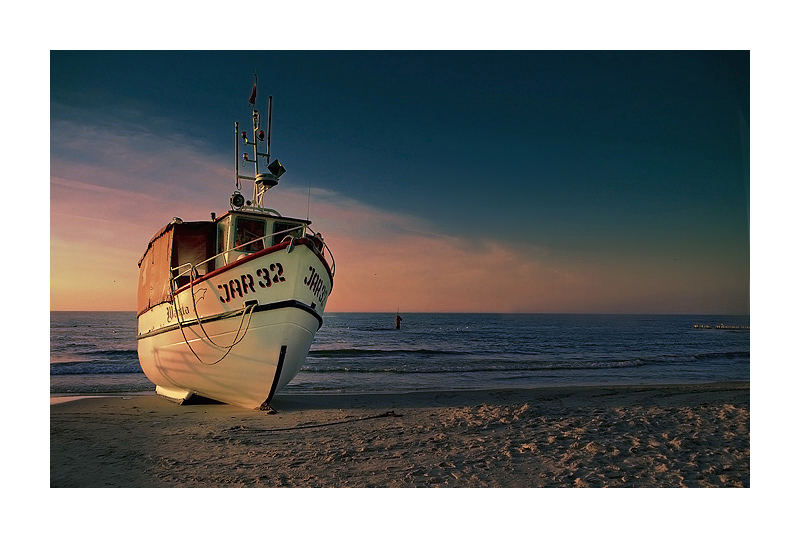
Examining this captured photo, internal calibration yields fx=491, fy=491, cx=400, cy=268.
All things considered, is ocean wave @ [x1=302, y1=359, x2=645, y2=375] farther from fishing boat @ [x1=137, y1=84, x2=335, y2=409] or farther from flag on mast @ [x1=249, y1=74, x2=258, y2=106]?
flag on mast @ [x1=249, y1=74, x2=258, y2=106]

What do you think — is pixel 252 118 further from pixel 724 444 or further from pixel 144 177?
pixel 724 444

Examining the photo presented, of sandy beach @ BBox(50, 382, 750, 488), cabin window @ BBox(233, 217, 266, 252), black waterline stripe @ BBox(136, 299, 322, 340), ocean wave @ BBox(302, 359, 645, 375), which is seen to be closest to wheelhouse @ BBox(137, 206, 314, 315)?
cabin window @ BBox(233, 217, 266, 252)

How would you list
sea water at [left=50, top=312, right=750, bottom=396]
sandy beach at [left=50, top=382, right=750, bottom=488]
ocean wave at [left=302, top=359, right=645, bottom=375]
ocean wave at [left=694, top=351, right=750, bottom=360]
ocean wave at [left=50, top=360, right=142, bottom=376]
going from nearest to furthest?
sandy beach at [left=50, top=382, right=750, bottom=488] → sea water at [left=50, top=312, right=750, bottom=396] → ocean wave at [left=50, top=360, right=142, bottom=376] → ocean wave at [left=302, top=359, right=645, bottom=375] → ocean wave at [left=694, top=351, right=750, bottom=360]

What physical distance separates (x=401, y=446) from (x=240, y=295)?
3.18 meters

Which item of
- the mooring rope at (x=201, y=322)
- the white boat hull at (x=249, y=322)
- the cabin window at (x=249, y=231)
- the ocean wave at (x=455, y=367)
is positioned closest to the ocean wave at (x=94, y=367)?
the ocean wave at (x=455, y=367)

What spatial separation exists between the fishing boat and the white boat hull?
0.01 meters

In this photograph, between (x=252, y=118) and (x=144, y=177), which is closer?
(x=144, y=177)

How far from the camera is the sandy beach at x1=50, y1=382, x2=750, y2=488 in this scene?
434 centimetres

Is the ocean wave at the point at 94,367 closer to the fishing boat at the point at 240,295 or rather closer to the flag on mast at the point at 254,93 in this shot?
the fishing boat at the point at 240,295

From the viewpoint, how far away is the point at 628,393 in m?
10.0

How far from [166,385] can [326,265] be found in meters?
4.19

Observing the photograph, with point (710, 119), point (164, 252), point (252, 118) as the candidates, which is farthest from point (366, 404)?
point (710, 119)

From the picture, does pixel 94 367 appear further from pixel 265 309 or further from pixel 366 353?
pixel 265 309

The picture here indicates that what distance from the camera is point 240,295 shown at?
6.91 metres
